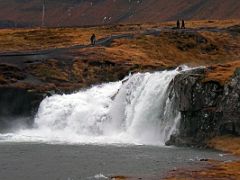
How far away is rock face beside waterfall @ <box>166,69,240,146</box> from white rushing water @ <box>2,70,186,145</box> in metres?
3.47

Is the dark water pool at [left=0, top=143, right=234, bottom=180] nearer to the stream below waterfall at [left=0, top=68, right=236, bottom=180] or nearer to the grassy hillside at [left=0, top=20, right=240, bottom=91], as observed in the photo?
the stream below waterfall at [left=0, top=68, right=236, bottom=180]

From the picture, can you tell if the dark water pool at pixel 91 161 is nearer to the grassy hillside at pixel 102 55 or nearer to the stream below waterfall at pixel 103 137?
the stream below waterfall at pixel 103 137

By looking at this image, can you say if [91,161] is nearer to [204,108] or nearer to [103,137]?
[204,108]

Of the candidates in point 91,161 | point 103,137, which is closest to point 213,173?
point 91,161

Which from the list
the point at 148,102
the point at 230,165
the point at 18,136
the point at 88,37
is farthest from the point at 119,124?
the point at 88,37

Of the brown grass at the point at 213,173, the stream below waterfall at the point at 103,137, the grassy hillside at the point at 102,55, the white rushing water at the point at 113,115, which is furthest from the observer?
the grassy hillside at the point at 102,55

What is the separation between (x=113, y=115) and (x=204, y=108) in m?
26.9

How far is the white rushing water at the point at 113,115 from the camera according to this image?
322 ft

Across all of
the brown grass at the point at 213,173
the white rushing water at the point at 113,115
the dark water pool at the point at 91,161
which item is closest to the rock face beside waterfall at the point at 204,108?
the white rushing water at the point at 113,115

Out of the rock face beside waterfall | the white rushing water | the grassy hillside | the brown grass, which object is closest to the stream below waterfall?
the white rushing water

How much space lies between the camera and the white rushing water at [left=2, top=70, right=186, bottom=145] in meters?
98.0

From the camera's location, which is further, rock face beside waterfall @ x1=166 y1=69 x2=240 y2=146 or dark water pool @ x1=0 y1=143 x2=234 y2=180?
rock face beside waterfall @ x1=166 y1=69 x2=240 y2=146

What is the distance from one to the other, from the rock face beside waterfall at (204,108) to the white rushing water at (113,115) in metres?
3.47

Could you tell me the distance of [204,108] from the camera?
8825cm
